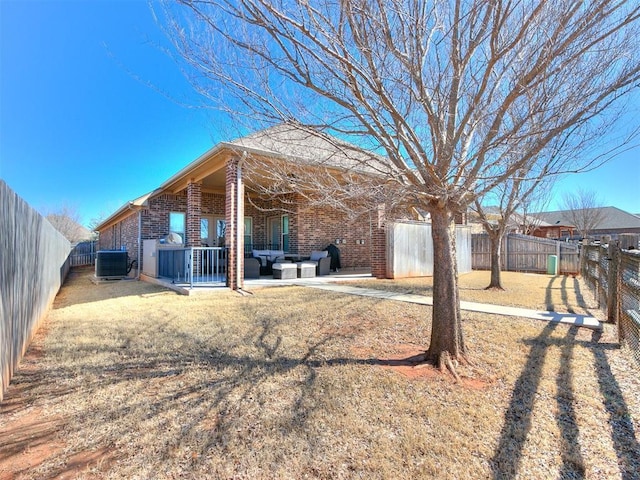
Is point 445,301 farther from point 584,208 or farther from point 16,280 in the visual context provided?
point 584,208

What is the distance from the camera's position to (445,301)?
3.67 metres

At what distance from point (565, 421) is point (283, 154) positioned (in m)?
4.33

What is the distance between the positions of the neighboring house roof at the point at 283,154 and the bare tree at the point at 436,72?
26 centimetres

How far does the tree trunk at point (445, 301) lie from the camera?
3.63 meters

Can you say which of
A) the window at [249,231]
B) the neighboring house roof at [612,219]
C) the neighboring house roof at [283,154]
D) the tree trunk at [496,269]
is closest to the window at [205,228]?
the window at [249,231]

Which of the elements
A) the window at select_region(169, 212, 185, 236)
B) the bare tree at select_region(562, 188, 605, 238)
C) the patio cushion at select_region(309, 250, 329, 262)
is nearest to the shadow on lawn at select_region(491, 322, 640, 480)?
the patio cushion at select_region(309, 250, 329, 262)

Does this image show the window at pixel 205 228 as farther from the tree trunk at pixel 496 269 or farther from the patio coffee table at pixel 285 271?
the tree trunk at pixel 496 269

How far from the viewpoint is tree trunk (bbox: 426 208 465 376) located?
363cm

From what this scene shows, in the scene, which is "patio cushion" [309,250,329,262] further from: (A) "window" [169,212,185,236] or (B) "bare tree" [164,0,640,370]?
(B) "bare tree" [164,0,640,370]

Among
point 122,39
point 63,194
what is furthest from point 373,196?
point 63,194

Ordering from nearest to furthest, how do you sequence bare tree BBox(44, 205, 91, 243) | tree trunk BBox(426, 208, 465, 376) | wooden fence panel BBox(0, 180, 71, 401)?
wooden fence panel BBox(0, 180, 71, 401) < tree trunk BBox(426, 208, 465, 376) < bare tree BBox(44, 205, 91, 243)

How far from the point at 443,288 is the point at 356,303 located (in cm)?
307

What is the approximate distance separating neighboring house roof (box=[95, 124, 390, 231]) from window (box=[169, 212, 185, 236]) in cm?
102

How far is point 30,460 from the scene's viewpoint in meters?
2.11
